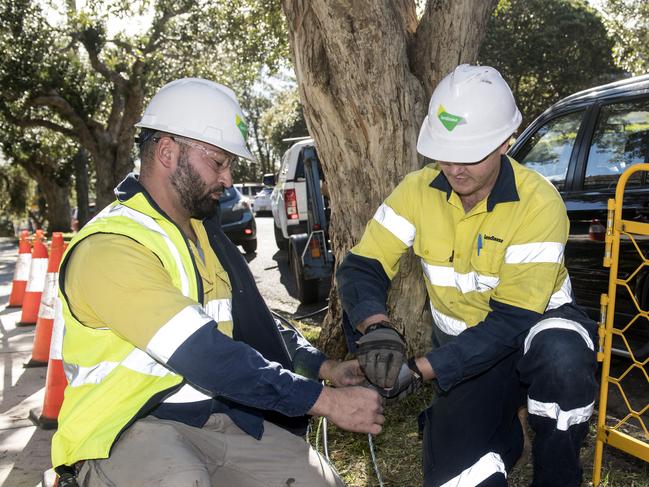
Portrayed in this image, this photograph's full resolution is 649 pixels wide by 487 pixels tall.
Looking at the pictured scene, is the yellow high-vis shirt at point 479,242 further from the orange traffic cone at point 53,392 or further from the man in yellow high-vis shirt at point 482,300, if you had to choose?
the orange traffic cone at point 53,392

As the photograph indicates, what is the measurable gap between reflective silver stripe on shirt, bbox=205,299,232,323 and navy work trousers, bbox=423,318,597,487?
107 cm

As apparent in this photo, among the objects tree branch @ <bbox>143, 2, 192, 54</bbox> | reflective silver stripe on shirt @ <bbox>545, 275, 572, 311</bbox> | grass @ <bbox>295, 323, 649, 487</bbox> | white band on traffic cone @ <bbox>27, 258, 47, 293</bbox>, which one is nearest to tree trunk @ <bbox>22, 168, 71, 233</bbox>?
tree branch @ <bbox>143, 2, 192, 54</bbox>

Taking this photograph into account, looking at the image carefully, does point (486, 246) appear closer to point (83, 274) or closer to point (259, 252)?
point (83, 274)

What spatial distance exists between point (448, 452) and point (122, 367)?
1.44 meters

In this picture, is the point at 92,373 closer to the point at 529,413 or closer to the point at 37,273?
the point at 529,413

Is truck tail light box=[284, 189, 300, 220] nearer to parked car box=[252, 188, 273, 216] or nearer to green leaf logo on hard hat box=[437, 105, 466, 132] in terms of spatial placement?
green leaf logo on hard hat box=[437, 105, 466, 132]

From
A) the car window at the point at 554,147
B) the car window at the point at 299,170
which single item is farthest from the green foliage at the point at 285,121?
the car window at the point at 554,147

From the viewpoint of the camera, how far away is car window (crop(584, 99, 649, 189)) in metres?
4.89

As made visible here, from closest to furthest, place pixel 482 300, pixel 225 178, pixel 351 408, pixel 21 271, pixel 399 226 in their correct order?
pixel 351 408 < pixel 225 178 < pixel 482 300 < pixel 399 226 < pixel 21 271

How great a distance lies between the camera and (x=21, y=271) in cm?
862

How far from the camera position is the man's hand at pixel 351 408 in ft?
7.52

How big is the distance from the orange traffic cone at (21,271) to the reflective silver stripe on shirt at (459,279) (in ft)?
20.2

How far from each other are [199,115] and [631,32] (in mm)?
20927

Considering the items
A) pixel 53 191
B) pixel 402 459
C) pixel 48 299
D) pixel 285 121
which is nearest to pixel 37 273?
pixel 48 299
